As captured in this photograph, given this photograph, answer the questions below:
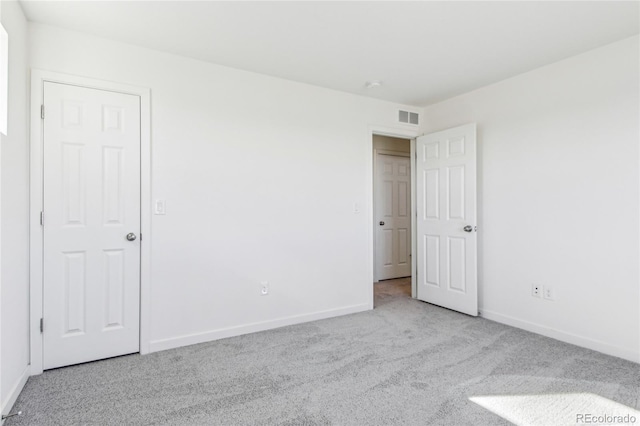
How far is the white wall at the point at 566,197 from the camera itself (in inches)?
98.1

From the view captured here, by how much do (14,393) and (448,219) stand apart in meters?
3.74

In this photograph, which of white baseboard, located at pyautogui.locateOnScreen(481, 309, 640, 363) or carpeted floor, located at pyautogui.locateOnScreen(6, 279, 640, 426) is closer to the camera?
carpeted floor, located at pyautogui.locateOnScreen(6, 279, 640, 426)

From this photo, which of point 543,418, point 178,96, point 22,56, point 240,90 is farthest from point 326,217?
point 22,56

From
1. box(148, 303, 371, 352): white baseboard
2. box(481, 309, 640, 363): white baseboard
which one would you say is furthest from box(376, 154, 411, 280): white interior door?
box(481, 309, 640, 363): white baseboard

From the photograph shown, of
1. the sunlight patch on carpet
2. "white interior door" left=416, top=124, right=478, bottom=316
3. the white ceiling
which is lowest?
the sunlight patch on carpet

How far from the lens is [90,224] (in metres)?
2.44

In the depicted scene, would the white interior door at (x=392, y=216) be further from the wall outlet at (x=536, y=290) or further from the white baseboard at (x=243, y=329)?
the wall outlet at (x=536, y=290)

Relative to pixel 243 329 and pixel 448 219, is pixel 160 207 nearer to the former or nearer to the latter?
pixel 243 329

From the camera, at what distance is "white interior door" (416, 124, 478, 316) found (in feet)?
11.4

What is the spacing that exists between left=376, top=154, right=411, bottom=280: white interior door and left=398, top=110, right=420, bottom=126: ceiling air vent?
1174 mm

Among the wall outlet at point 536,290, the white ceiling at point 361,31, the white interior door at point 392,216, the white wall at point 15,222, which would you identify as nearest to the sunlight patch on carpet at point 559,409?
the wall outlet at point 536,290

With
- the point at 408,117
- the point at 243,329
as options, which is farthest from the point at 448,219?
the point at 243,329

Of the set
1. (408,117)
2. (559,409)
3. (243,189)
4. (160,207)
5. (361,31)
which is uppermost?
(361,31)

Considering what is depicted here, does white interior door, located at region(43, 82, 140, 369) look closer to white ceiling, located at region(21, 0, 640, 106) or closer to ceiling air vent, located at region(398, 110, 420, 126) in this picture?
white ceiling, located at region(21, 0, 640, 106)
